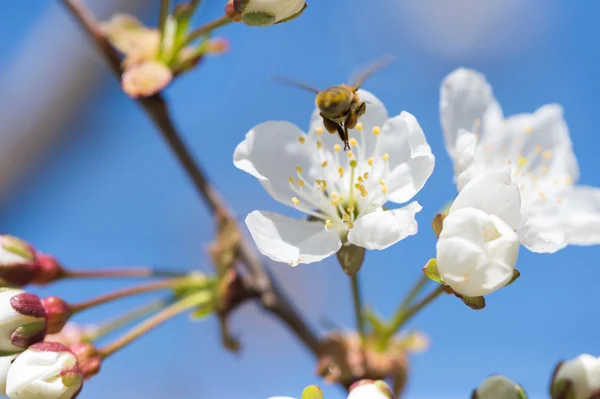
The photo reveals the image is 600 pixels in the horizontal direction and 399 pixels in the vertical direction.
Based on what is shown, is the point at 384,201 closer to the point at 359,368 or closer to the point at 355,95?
the point at 355,95

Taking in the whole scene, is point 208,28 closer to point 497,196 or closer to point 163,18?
point 163,18

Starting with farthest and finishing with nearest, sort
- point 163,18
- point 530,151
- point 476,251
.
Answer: point 530,151 < point 163,18 < point 476,251

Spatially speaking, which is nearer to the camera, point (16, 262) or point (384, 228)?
point (384, 228)

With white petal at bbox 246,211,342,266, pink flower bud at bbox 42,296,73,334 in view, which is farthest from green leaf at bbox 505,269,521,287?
pink flower bud at bbox 42,296,73,334

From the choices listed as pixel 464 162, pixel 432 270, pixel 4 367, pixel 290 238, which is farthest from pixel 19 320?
pixel 464 162

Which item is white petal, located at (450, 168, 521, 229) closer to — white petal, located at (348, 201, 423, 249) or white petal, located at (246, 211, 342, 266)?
white petal, located at (348, 201, 423, 249)
